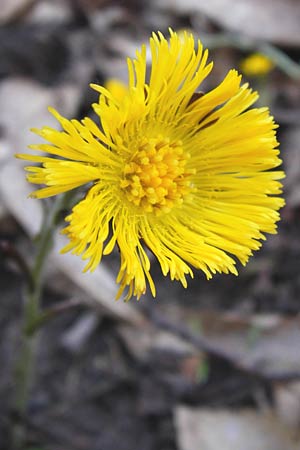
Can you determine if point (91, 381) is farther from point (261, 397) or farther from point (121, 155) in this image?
point (121, 155)

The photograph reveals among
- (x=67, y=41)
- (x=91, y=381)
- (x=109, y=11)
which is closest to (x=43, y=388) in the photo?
(x=91, y=381)

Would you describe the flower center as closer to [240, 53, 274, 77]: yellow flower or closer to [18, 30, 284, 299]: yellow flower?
[18, 30, 284, 299]: yellow flower

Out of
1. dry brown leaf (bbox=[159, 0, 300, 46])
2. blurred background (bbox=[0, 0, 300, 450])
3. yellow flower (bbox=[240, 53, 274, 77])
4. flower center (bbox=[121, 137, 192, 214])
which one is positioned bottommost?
blurred background (bbox=[0, 0, 300, 450])

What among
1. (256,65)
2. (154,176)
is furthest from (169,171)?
(256,65)

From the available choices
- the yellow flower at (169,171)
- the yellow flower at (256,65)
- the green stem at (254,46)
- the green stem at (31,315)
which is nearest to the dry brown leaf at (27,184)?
the green stem at (31,315)

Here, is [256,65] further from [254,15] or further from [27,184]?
[27,184]

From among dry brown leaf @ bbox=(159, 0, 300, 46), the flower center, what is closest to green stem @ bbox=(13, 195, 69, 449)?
the flower center
